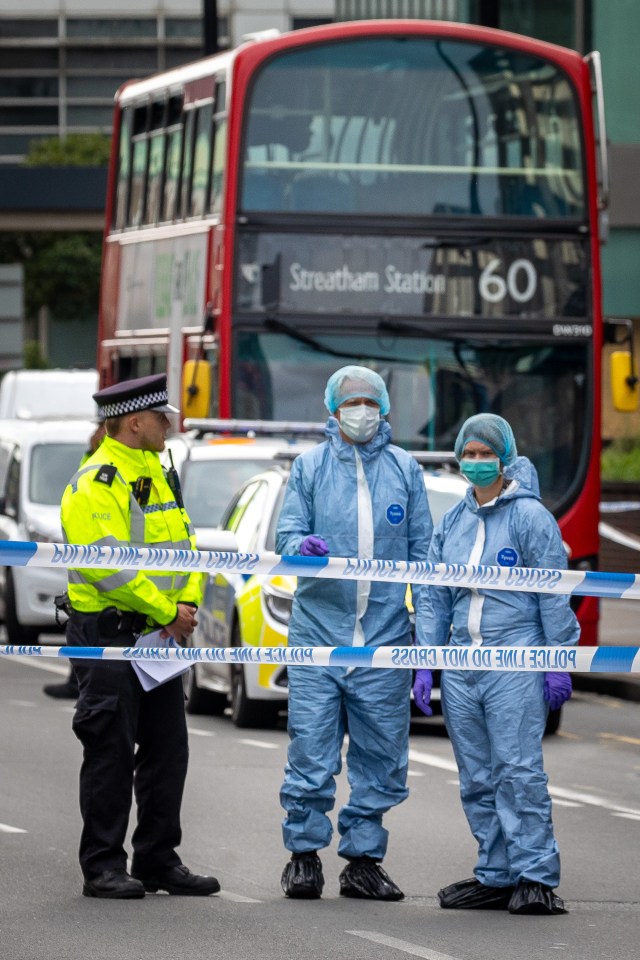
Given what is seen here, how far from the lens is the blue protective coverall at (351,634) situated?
27.4 ft

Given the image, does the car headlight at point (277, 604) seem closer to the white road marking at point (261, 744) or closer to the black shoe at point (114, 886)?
the white road marking at point (261, 744)

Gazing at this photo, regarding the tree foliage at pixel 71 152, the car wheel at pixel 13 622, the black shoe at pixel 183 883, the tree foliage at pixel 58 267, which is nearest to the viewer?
the black shoe at pixel 183 883

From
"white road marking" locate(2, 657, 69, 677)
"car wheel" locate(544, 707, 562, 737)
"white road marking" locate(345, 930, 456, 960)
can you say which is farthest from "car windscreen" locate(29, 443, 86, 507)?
"white road marking" locate(345, 930, 456, 960)

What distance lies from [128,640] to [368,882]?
124 cm

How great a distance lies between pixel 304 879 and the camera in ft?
27.2

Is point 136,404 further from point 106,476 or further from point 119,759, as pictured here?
point 119,759

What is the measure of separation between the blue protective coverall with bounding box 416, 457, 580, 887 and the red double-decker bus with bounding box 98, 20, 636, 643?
9.09 m

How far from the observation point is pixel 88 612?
819cm

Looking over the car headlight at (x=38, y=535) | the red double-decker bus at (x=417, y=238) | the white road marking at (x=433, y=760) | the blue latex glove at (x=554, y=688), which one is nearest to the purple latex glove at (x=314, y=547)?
the blue latex glove at (x=554, y=688)

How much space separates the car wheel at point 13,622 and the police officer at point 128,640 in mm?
11534

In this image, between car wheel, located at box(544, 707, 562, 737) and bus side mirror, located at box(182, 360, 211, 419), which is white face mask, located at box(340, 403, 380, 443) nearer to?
car wheel, located at box(544, 707, 562, 737)

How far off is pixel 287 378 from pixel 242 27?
284ft

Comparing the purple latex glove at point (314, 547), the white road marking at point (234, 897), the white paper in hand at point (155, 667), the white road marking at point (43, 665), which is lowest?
the white road marking at point (43, 665)

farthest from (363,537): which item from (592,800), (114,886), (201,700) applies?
(201,700)
